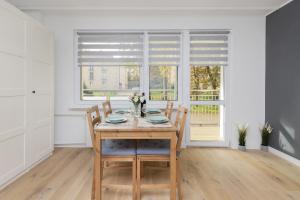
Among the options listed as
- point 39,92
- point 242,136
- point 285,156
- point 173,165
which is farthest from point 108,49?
point 285,156

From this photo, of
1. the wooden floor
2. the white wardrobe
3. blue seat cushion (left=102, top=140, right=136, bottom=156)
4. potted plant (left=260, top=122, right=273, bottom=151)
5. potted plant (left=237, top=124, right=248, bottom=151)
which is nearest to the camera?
blue seat cushion (left=102, top=140, right=136, bottom=156)

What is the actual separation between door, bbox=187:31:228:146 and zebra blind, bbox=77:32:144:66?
1056 mm

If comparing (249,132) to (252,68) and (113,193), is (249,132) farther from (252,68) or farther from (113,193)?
(113,193)

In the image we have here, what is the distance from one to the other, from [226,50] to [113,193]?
3.18 metres

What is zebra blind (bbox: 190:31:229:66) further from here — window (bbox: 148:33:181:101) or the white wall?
window (bbox: 148:33:181:101)

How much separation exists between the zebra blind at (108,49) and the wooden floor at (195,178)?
1.70 meters

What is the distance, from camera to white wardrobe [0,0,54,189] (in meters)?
2.51

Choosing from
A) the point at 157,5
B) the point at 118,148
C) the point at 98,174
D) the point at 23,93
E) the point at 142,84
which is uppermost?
the point at 157,5

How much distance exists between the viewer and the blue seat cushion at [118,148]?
2203 mm

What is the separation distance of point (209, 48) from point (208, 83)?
0.66 metres

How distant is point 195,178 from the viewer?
279cm

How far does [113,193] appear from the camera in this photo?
2.38 meters

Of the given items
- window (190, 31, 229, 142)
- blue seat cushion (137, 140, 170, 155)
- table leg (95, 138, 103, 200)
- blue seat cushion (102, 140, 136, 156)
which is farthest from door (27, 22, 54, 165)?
window (190, 31, 229, 142)

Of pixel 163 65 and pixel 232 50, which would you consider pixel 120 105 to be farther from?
pixel 232 50
